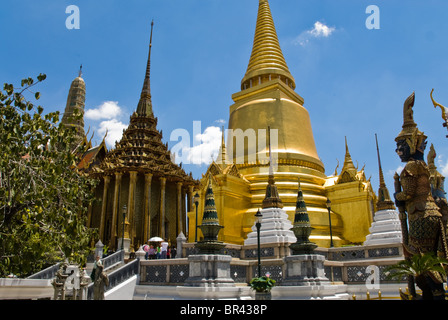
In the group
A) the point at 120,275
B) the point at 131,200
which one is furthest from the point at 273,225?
the point at 131,200

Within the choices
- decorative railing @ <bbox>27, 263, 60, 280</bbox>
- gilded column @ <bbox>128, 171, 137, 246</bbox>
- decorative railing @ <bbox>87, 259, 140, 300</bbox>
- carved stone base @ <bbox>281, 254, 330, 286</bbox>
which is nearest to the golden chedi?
decorative railing @ <bbox>87, 259, 140, 300</bbox>

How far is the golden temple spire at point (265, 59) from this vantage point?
24.5 metres

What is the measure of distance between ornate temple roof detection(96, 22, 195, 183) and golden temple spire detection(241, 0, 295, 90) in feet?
31.2

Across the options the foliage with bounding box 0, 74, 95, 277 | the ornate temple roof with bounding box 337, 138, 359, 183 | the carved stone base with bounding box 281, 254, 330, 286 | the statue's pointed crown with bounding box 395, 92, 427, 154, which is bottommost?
the carved stone base with bounding box 281, 254, 330, 286

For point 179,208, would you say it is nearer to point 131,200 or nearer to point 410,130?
point 131,200

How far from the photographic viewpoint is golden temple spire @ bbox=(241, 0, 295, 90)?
24453 mm

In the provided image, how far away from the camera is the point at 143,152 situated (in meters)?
29.6

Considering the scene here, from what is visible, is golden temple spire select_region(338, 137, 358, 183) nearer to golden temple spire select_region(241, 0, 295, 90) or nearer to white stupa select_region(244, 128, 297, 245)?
white stupa select_region(244, 128, 297, 245)

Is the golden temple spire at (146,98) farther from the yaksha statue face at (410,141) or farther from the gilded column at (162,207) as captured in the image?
the yaksha statue face at (410,141)

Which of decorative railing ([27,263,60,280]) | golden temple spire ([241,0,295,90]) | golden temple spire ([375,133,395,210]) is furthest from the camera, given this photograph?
golden temple spire ([241,0,295,90])

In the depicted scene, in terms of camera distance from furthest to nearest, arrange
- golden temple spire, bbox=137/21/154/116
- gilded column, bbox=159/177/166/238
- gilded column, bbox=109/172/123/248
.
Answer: golden temple spire, bbox=137/21/154/116 → gilded column, bbox=159/177/166/238 → gilded column, bbox=109/172/123/248

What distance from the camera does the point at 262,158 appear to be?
2086 centimetres

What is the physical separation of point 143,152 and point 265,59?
1229cm

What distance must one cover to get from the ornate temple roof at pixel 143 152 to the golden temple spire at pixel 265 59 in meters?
9.50
